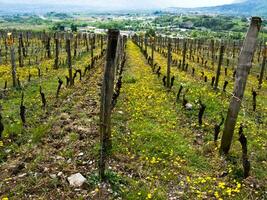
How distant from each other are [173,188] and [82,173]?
2.43 metres

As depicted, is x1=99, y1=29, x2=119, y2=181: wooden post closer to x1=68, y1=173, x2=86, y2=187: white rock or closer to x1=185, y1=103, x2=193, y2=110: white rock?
x1=68, y1=173, x2=86, y2=187: white rock

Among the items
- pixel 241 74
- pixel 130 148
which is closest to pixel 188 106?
pixel 130 148

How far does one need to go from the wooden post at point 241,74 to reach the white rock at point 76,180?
483 cm

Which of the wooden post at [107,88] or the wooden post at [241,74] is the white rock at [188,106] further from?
the wooden post at [107,88]

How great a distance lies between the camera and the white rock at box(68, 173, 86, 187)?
8875 millimetres

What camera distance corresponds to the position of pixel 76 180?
29.4 feet

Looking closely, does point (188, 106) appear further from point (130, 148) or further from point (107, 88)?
point (107, 88)

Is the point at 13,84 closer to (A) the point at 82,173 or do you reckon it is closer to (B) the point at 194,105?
(B) the point at 194,105

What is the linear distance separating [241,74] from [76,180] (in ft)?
18.4

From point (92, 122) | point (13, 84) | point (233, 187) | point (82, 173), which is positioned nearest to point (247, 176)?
point (233, 187)

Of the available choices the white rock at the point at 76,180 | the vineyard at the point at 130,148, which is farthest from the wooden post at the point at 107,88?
the white rock at the point at 76,180

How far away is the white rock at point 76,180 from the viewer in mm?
8875

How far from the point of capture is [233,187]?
939 cm

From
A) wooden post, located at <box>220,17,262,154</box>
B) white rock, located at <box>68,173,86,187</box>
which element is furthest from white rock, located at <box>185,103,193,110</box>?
white rock, located at <box>68,173,86,187</box>
